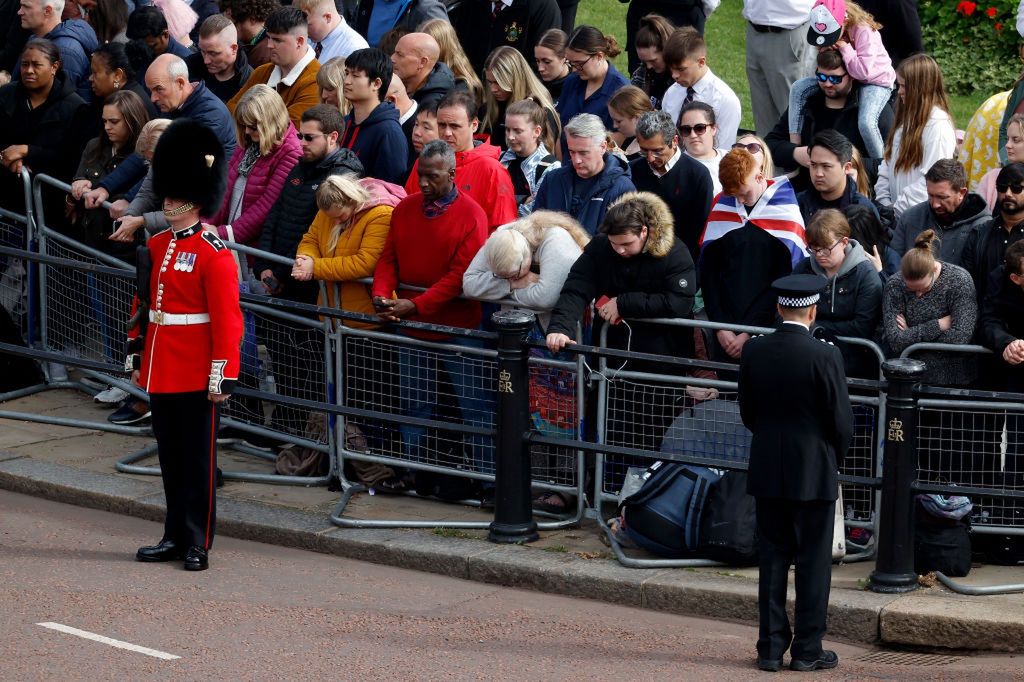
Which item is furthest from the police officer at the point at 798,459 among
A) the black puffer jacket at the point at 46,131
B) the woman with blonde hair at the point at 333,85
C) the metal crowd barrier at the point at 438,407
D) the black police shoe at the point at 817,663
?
the black puffer jacket at the point at 46,131

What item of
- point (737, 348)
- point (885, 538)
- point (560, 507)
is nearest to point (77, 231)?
point (560, 507)

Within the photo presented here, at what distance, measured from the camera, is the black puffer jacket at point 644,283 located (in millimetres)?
8429

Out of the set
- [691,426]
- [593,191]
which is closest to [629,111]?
[593,191]

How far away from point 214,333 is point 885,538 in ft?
11.4

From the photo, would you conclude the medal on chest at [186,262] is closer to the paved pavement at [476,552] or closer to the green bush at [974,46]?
the paved pavement at [476,552]

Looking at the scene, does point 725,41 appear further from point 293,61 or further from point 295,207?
point 295,207

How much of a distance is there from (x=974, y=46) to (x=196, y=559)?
1272cm

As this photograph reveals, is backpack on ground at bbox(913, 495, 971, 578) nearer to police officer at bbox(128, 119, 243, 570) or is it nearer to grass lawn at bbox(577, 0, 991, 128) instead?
police officer at bbox(128, 119, 243, 570)

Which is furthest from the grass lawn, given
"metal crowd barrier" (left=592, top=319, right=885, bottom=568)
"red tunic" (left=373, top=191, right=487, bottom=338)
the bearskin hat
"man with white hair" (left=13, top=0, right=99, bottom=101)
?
the bearskin hat

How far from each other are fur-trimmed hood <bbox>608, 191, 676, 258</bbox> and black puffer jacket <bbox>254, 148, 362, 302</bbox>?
202 cm

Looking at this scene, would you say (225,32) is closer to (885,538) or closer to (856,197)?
(856,197)

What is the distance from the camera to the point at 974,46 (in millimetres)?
18000

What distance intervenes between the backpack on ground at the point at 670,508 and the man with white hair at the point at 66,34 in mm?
6729

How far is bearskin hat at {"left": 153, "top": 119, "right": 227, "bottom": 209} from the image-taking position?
825cm
